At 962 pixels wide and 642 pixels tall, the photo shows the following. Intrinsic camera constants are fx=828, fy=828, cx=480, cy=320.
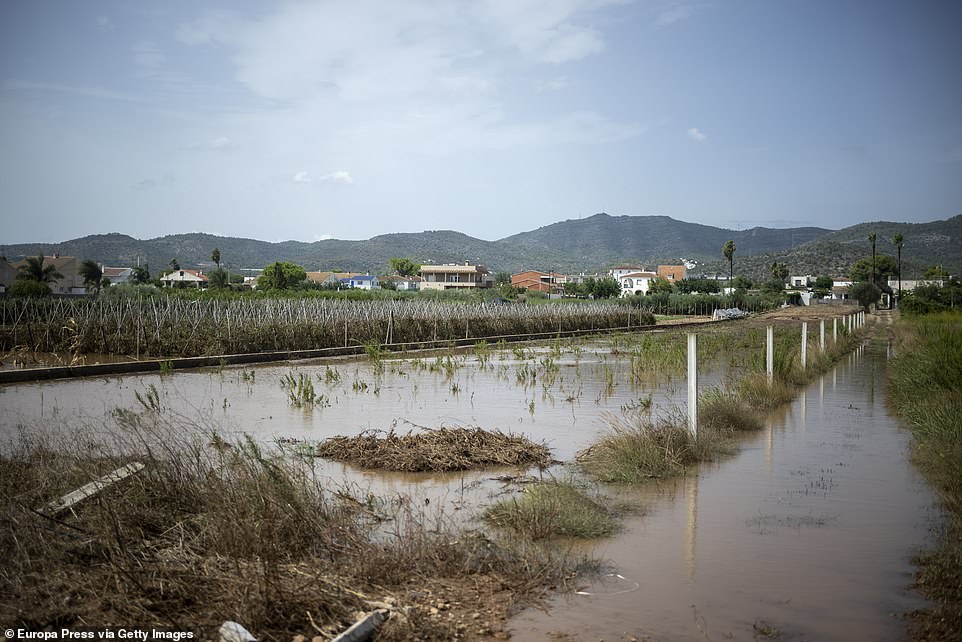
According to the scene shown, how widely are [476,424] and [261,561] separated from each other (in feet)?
26.8

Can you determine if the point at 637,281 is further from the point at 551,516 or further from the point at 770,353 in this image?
the point at 551,516

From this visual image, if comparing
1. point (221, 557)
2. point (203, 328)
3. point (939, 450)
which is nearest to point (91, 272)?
point (203, 328)

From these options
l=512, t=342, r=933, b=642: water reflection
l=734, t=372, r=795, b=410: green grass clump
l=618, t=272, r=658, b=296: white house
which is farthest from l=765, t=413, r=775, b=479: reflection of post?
l=618, t=272, r=658, b=296: white house

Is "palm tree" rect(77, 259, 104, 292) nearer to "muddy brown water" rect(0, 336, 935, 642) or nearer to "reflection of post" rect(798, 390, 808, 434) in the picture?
"muddy brown water" rect(0, 336, 935, 642)

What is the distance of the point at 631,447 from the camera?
9.71 m

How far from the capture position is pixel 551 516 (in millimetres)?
6914

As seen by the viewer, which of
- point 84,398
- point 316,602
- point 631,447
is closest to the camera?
point 316,602

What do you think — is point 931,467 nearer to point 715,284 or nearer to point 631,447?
point 631,447

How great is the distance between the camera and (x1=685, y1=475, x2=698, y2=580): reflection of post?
6.59 metres

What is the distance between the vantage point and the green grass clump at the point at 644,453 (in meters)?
9.38

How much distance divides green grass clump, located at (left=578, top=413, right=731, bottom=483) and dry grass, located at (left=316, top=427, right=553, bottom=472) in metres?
0.65

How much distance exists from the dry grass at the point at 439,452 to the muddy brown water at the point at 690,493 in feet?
0.86

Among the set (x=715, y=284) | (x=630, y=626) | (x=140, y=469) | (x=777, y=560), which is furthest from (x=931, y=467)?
(x=715, y=284)

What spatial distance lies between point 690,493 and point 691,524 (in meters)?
1.18
